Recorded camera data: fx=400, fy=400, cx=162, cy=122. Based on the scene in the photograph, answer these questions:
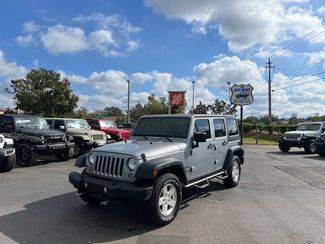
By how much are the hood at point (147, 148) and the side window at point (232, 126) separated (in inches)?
110

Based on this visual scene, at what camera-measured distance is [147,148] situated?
7105mm

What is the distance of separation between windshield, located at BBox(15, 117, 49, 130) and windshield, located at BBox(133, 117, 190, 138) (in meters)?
7.88

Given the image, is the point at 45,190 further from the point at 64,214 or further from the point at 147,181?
the point at 147,181

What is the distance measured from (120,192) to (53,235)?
1.18 meters

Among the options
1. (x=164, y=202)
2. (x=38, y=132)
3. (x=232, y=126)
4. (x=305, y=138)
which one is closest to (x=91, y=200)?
(x=164, y=202)

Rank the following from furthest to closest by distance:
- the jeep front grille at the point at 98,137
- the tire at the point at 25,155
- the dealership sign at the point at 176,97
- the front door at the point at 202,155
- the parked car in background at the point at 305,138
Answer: the dealership sign at the point at 176,97 → the parked car in background at the point at 305,138 → the jeep front grille at the point at 98,137 → the tire at the point at 25,155 → the front door at the point at 202,155

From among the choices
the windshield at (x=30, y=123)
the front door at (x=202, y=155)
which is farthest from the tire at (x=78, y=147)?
the front door at (x=202, y=155)

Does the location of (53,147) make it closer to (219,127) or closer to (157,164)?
(219,127)

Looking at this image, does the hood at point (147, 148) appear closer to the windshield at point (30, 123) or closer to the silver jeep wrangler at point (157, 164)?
the silver jeep wrangler at point (157, 164)

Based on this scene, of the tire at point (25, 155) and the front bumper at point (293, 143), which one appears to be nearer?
the tire at point (25, 155)

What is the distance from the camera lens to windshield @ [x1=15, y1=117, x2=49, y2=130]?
50.0ft

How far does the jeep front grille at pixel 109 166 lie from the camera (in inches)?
265

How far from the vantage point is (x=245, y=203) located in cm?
838

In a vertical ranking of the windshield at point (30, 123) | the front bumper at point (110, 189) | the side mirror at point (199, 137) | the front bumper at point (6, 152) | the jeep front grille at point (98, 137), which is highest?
the windshield at point (30, 123)
